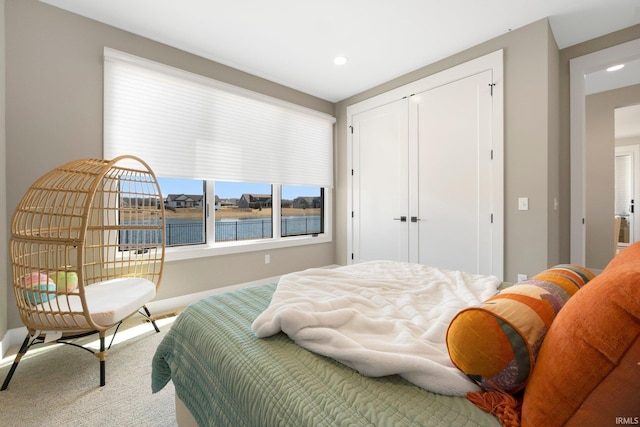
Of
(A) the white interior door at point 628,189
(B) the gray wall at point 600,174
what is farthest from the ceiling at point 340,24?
(A) the white interior door at point 628,189

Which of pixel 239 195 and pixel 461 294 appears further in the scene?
pixel 239 195

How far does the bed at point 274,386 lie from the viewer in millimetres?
662

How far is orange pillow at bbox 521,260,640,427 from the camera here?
0.51 m

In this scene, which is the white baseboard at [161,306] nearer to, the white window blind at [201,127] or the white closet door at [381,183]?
the white window blind at [201,127]

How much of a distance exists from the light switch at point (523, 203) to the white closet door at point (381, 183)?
1.22 m

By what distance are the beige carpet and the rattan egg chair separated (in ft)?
0.32

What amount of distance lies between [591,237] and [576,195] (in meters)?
1.88

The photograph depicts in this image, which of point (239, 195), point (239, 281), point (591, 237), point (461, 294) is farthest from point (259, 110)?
point (591, 237)

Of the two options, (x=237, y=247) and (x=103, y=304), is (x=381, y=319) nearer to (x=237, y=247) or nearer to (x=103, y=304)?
(x=103, y=304)

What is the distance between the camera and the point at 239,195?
11.6 ft

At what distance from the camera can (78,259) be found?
1.61m

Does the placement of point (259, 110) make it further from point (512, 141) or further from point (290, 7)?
point (512, 141)

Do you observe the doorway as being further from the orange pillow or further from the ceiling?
the orange pillow
